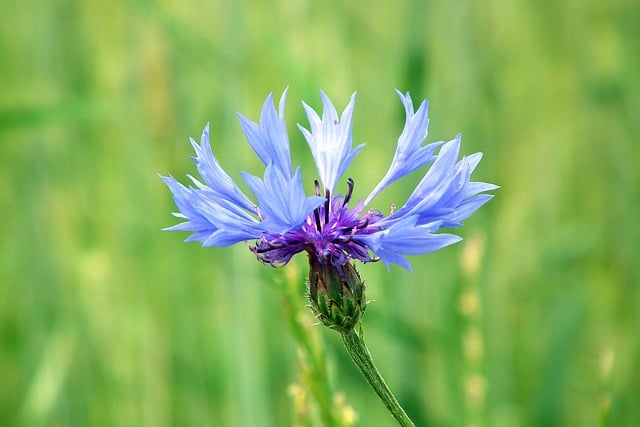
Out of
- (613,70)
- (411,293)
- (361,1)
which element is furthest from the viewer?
(361,1)

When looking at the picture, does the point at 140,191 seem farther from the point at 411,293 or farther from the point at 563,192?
the point at 563,192

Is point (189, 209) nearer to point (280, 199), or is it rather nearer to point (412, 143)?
point (280, 199)

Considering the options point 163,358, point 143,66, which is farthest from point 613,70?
point 163,358

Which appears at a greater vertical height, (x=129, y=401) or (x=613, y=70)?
(x=613, y=70)

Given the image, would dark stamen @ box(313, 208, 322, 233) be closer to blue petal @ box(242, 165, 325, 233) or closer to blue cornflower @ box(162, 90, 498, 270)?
blue cornflower @ box(162, 90, 498, 270)

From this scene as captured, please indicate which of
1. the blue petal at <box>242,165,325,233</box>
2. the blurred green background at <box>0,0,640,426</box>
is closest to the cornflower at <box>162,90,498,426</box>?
the blue petal at <box>242,165,325,233</box>

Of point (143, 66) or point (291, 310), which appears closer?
point (291, 310)

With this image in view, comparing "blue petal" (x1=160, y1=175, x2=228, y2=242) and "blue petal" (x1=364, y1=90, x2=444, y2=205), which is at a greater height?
"blue petal" (x1=364, y1=90, x2=444, y2=205)

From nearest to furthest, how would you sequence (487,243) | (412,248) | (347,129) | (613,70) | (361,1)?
(412,248) < (347,129) < (487,243) < (613,70) < (361,1)
